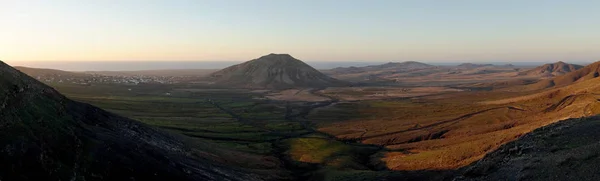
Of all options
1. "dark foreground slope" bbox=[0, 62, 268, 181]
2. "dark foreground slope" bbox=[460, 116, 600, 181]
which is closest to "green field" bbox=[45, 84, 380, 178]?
"dark foreground slope" bbox=[0, 62, 268, 181]

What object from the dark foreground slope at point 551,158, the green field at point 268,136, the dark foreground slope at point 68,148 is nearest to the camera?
the dark foreground slope at point 68,148

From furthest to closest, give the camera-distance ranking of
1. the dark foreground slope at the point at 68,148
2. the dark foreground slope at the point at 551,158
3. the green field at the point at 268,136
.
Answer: the green field at the point at 268,136
the dark foreground slope at the point at 551,158
the dark foreground slope at the point at 68,148

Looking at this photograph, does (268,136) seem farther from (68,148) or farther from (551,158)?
(551,158)

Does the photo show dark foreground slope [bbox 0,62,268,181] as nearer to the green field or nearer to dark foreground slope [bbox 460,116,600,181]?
the green field

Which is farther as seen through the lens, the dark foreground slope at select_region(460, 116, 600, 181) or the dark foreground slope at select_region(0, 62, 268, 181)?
the dark foreground slope at select_region(460, 116, 600, 181)

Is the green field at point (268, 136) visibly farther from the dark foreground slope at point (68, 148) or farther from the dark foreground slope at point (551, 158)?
the dark foreground slope at point (551, 158)

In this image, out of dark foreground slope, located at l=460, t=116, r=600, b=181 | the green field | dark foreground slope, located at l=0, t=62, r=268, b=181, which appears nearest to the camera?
dark foreground slope, located at l=0, t=62, r=268, b=181

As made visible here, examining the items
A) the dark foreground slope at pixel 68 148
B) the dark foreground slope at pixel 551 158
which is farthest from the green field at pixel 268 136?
the dark foreground slope at pixel 551 158
